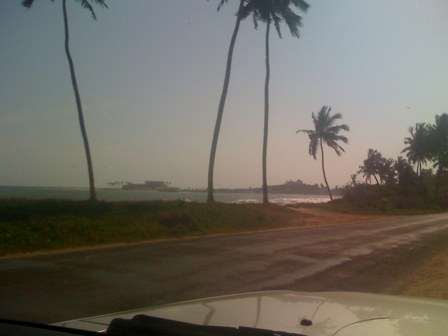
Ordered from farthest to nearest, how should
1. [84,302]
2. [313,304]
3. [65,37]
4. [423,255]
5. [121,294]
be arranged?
[65,37] → [423,255] → [121,294] → [84,302] → [313,304]

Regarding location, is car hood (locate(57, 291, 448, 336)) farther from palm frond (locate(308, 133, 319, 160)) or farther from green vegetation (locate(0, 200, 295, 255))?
palm frond (locate(308, 133, 319, 160))

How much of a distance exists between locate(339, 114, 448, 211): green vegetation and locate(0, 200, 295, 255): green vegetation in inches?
1404

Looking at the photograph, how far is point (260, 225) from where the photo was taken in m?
28.8

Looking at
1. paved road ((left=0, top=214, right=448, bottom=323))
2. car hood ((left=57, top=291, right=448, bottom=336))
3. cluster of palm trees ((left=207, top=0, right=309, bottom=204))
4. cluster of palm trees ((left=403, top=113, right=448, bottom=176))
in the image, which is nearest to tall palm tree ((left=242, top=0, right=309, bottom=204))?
cluster of palm trees ((left=207, top=0, right=309, bottom=204))

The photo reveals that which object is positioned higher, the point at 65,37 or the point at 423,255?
the point at 65,37

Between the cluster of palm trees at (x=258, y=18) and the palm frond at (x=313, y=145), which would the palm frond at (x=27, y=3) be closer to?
the cluster of palm trees at (x=258, y=18)

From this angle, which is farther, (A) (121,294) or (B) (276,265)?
(B) (276,265)

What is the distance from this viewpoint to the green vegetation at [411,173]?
64.3m

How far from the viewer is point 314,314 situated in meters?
3.54

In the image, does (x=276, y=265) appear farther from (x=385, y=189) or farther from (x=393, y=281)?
(x=385, y=189)

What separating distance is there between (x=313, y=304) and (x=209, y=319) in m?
1.01

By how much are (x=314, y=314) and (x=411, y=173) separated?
7897 cm

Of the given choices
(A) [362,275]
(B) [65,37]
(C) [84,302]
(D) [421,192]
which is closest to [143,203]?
(B) [65,37]

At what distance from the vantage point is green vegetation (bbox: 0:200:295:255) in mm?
16875
